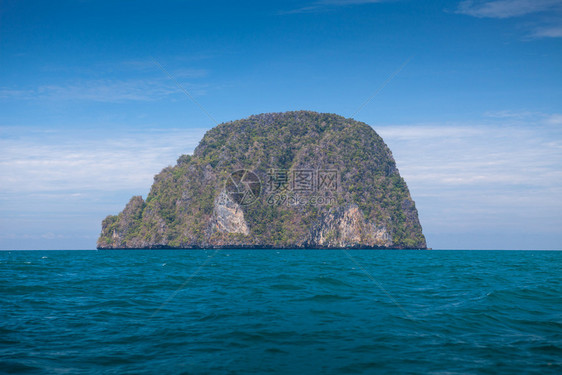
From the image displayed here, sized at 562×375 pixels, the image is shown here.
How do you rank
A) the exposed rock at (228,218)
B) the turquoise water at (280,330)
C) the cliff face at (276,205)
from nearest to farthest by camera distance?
the turquoise water at (280,330)
the exposed rock at (228,218)
the cliff face at (276,205)

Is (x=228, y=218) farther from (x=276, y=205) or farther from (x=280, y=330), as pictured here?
(x=280, y=330)

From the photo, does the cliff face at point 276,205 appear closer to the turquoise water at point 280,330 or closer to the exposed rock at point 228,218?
the exposed rock at point 228,218

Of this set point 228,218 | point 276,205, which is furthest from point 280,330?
point 276,205

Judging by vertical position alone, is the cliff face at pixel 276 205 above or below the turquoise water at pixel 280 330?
above

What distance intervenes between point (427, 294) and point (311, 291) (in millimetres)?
6618

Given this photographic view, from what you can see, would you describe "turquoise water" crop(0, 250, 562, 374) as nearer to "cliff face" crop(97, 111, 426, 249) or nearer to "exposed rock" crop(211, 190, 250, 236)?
"exposed rock" crop(211, 190, 250, 236)

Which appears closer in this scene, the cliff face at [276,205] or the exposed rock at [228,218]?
the exposed rock at [228,218]

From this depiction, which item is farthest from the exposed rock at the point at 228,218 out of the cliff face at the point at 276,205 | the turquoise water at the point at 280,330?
the turquoise water at the point at 280,330

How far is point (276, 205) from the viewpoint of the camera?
185875mm

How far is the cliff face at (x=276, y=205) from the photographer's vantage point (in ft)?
564

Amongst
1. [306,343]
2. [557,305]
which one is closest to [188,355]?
[306,343]

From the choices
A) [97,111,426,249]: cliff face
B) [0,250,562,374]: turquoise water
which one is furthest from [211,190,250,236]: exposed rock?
[0,250,562,374]: turquoise water

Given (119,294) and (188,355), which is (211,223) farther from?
(188,355)

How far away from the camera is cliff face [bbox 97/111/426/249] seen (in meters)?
172
